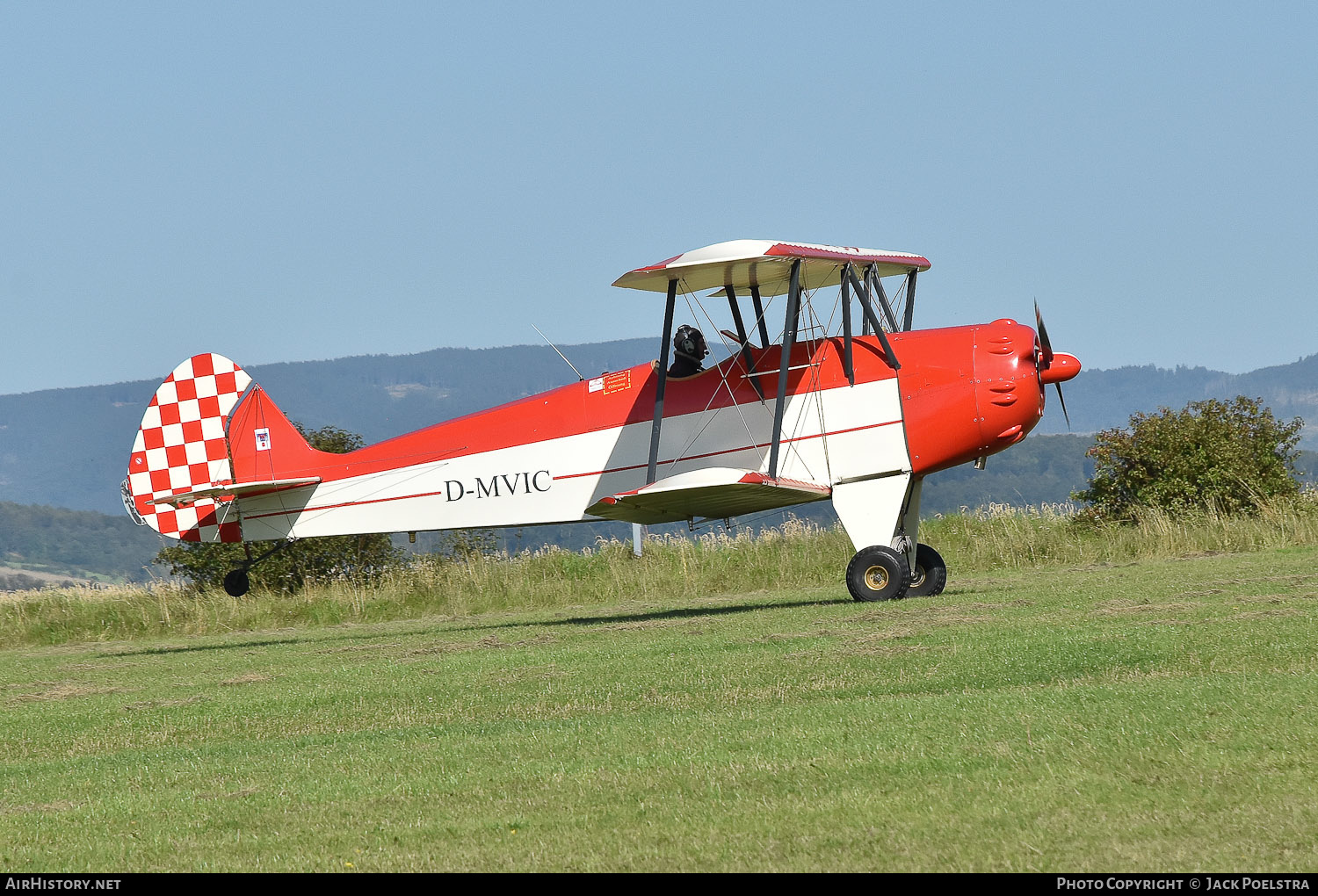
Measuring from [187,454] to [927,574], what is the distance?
8314mm

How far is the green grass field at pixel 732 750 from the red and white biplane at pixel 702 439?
224 cm

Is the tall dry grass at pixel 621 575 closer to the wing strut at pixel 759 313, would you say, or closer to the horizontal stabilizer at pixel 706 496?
A: the horizontal stabilizer at pixel 706 496

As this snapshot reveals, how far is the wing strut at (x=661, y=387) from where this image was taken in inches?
525

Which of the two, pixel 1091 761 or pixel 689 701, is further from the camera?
pixel 689 701

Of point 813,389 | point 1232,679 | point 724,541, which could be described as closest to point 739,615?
point 813,389

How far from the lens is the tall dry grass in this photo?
57.6 ft

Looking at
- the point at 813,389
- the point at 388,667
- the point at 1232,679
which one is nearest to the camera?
the point at 1232,679

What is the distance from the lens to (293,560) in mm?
20312

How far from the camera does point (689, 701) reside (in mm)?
7605

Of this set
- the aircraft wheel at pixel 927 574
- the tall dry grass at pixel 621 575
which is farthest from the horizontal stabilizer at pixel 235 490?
the aircraft wheel at pixel 927 574

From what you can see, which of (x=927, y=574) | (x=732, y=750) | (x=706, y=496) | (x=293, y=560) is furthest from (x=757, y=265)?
(x=293, y=560)

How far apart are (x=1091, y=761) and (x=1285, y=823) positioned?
0.93m
